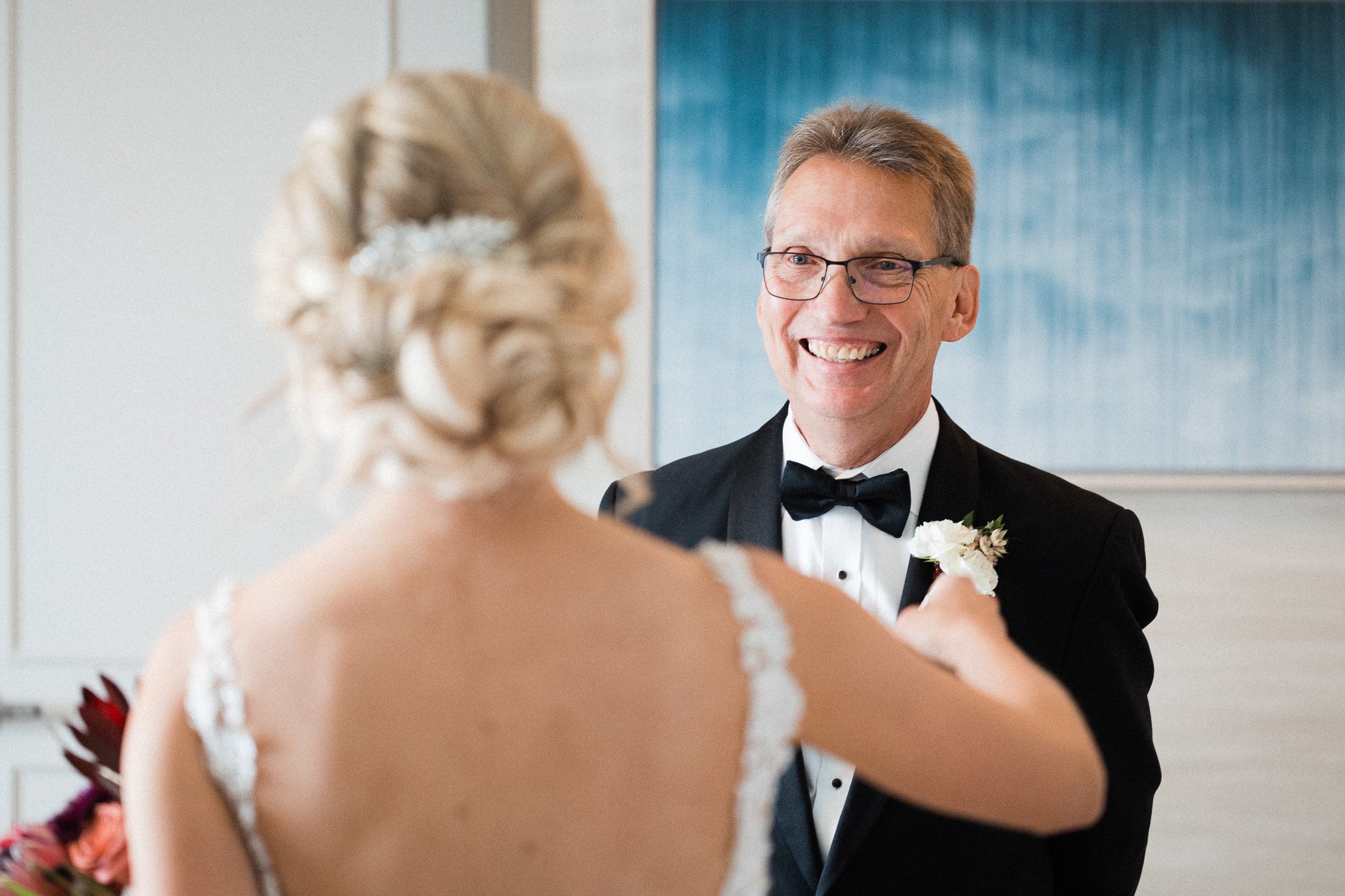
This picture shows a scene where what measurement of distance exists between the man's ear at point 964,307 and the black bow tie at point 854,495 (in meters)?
0.34

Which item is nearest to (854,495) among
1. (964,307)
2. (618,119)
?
(964,307)

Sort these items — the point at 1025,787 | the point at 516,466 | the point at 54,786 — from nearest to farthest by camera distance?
the point at 516,466
the point at 1025,787
the point at 54,786

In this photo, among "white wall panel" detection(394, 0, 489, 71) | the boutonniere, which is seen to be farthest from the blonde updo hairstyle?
"white wall panel" detection(394, 0, 489, 71)

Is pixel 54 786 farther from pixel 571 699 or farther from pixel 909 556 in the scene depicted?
pixel 571 699

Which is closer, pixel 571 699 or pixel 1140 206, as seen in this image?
pixel 571 699

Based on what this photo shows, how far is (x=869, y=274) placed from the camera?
1984 mm

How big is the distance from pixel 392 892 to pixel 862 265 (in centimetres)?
141

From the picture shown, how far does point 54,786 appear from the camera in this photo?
2967 millimetres

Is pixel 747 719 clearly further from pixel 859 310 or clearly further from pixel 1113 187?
pixel 1113 187

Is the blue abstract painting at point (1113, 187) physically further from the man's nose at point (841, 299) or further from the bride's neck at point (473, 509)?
the bride's neck at point (473, 509)

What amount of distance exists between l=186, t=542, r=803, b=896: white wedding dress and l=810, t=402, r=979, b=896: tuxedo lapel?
2.24 feet

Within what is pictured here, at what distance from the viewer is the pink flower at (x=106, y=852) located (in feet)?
3.35

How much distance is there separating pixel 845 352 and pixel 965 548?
0.46m

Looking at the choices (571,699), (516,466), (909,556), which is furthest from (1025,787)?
(909,556)
